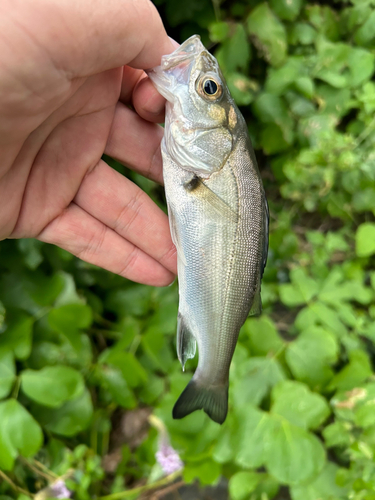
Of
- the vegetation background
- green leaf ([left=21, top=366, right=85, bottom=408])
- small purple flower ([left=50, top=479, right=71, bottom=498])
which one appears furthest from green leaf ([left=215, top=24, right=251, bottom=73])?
small purple flower ([left=50, top=479, right=71, bottom=498])

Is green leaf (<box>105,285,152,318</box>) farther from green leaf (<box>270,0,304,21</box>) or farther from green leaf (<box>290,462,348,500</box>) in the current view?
green leaf (<box>270,0,304,21</box>)

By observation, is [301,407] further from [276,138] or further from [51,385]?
[276,138]

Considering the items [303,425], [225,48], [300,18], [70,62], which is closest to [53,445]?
[303,425]

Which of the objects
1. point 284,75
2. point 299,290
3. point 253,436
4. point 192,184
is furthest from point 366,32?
point 253,436

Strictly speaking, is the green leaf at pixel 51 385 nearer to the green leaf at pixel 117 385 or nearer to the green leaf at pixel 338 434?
the green leaf at pixel 117 385

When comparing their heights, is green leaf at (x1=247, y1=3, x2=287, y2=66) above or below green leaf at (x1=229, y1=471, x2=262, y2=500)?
above

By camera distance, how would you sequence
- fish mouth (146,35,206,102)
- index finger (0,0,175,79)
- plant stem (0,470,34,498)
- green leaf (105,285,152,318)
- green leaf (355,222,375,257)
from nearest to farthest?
index finger (0,0,175,79) → fish mouth (146,35,206,102) → plant stem (0,470,34,498) → green leaf (105,285,152,318) → green leaf (355,222,375,257)

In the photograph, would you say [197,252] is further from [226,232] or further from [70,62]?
[70,62]
